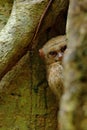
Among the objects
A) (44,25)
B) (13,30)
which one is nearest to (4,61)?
(13,30)

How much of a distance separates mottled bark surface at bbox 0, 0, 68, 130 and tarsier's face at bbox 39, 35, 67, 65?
10 cm

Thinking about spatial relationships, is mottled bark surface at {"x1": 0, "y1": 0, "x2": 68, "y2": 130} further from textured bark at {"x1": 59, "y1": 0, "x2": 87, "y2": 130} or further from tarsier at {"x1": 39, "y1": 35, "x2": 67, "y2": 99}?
textured bark at {"x1": 59, "y1": 0, "x2": 87, "y2": 130}

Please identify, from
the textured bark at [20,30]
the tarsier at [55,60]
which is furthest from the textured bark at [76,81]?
the textured bark at [20,30]

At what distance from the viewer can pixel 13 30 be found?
255cm

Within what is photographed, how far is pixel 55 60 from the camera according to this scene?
2537 millimetres

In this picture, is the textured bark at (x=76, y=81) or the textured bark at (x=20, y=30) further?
the textured bark at (x=20, y=30)

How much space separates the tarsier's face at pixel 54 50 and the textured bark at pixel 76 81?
60.4 inches

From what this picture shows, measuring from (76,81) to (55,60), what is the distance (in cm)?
165

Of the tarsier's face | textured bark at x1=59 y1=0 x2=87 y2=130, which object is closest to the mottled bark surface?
the tarsier's face

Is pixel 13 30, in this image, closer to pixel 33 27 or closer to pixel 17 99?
pixel 33 27

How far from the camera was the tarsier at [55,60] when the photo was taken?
2.42m

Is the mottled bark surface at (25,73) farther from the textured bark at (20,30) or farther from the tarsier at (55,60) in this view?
the tarsier at (55,60)

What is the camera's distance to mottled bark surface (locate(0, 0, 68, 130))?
2541 millimetres

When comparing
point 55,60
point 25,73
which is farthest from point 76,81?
point 25,73
